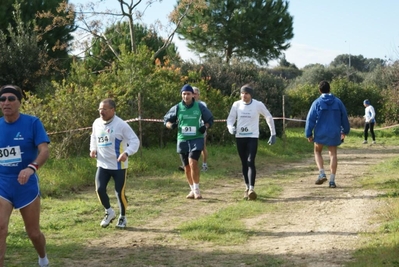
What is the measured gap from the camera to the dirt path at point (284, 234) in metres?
7.20

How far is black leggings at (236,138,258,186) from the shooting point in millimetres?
11789

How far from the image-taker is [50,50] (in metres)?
30.0

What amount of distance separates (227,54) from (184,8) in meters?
17.6

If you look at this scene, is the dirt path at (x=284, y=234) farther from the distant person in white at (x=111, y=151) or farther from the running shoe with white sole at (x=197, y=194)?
the distant person in white at (x=111, y=151)

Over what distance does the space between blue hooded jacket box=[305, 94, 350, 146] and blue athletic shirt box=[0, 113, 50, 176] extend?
756 centimetres

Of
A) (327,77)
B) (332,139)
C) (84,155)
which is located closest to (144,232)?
(332,139)

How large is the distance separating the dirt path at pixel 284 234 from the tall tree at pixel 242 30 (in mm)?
33068

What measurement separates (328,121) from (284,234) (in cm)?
489

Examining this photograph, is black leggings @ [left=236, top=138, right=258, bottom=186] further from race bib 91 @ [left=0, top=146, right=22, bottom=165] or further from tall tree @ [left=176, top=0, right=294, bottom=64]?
tall tree @ [left=176, top=0, right=294, bottom=64]

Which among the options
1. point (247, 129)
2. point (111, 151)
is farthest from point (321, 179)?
point (111, 151)

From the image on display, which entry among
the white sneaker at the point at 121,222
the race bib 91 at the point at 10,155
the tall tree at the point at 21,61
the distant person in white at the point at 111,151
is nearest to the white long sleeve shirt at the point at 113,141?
the distant person in white at the point at 111,151

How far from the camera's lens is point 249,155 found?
11.9m

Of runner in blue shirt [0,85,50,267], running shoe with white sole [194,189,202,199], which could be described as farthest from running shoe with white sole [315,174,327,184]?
runner in blue shirt [0,85,50,267]

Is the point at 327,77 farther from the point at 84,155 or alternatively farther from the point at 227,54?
the point at 84,155
